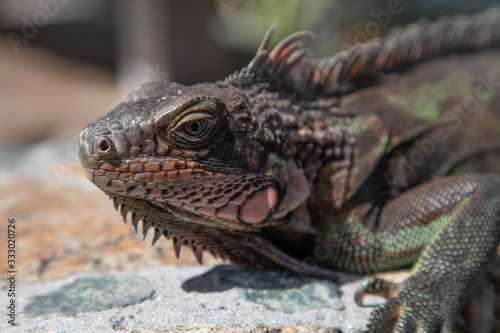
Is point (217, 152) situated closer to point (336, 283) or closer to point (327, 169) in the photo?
point (327, 169)

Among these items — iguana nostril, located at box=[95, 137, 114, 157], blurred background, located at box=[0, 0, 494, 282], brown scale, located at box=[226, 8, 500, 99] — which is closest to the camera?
iguana nostril, located at box=[95, 137, 114, 157]

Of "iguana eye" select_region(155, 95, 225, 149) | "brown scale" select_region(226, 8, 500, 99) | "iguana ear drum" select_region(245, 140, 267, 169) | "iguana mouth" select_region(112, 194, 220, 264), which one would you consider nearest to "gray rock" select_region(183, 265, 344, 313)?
"iguana mouth" select_region(112, 194, 220, 264)

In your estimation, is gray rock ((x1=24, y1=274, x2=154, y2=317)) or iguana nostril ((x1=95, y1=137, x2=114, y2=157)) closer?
iguana nostril ((x1=95, y1=137, x2=114, y2=157))

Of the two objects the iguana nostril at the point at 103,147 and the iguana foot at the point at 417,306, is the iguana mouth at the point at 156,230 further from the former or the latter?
the iguana foot at the point at 417,306

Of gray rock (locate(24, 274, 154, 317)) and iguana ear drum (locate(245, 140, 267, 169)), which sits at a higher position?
iguana ear drum (locate(245, 140, 267, 169))

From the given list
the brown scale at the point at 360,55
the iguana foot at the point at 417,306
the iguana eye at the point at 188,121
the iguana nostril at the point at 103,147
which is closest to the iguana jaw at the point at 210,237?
the iguana nostril at the point at 103,147

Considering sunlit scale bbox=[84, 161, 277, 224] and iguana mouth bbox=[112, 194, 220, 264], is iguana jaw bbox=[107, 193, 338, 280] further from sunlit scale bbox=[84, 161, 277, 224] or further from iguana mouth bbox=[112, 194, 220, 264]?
sunlit scale bbox=[84, 161, 277, 224]

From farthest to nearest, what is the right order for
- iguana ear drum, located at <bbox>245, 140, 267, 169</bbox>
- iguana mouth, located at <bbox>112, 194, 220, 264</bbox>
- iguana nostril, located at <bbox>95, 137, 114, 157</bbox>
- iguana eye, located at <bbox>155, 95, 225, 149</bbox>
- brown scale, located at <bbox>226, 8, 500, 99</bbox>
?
brown scale, located at <bbox>226, 8, 500, 99</bbox>
iguana ear drum, located at <bbox>245, 140, 267, 169</bbox>
iguana mouth, located at <bbox>112, 194, 220, 264</bbox>
iguana eye, located at <bbox>155, 95, 225, 149</bbox>
iguana nostril, located at <bbox>95, 137, 114, 157</bbox>
